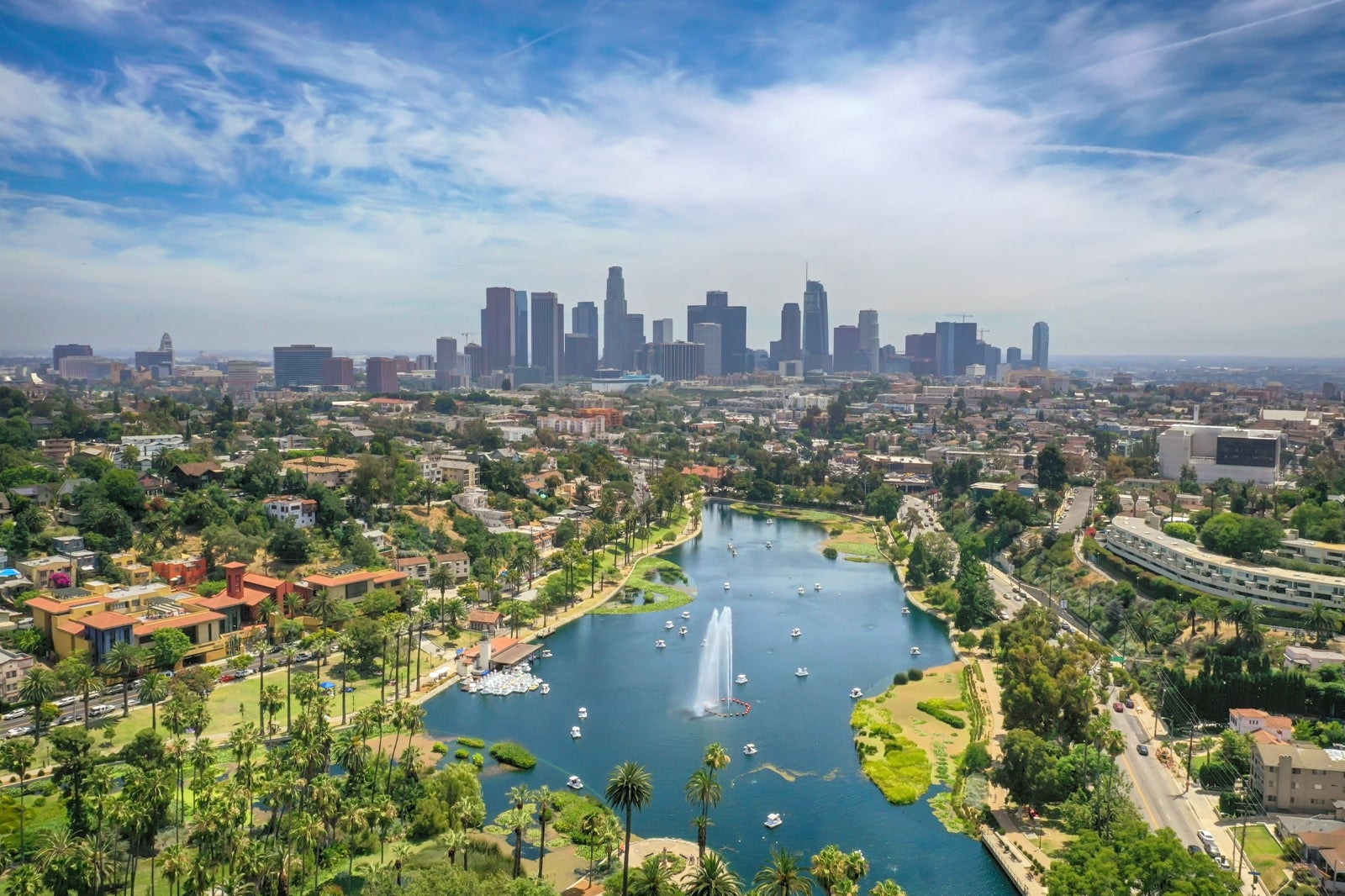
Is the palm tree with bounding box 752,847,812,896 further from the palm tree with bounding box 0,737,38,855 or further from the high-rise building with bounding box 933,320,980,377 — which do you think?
the high-rise building with bounding box 933,320,980,377

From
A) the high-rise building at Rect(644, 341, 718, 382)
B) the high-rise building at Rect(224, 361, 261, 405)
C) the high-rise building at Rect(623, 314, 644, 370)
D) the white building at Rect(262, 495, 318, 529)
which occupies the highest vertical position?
the high-rise building at Rect(623, 314, 644, 370)

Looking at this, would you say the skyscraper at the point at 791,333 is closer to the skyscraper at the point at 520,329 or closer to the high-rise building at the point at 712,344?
the high-rise building at the point at 712,344

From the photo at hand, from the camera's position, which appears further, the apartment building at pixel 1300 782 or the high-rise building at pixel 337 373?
the high-rise building at pixel 337 373

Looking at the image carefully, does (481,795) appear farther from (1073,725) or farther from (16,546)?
(16,546)

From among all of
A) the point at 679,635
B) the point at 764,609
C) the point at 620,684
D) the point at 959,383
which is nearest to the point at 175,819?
the point at 620,684

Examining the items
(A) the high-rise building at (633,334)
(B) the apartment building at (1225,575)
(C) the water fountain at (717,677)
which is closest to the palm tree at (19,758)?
(C) the water fountain at (717,677)

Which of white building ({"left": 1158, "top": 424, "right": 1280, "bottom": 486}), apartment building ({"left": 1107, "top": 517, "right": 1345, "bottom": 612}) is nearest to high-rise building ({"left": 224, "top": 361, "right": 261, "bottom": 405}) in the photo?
white building ({"left": 1158, "top": 424, "right": 1280, "bottom": 486})

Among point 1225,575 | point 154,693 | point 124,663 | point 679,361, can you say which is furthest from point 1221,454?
point 679,361
